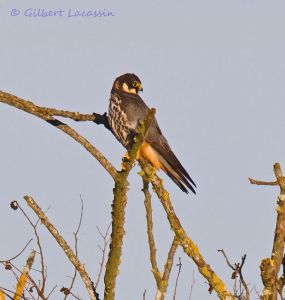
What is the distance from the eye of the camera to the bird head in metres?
8.97

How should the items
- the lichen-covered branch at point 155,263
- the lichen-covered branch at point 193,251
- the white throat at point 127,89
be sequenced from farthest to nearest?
1. the white throat at point 127,89
2. the lichen-covered branch at point 155,263
3. the lichen-covered branch at point 193,251

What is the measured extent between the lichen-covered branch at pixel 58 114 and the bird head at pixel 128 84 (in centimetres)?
324

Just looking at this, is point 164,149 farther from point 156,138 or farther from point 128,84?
point 128,84

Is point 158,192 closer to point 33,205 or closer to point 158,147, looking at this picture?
point 33,205

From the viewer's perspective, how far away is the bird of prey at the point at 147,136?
310 inches

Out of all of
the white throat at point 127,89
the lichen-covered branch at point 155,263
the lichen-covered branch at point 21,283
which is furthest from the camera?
the white throat at point 127,89

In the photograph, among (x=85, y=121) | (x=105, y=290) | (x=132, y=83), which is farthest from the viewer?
(x=132, y=83)

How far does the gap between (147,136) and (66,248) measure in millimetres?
4176

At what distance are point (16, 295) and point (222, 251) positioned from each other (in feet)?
4.39

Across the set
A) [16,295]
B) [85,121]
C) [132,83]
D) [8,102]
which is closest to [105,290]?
[16,295]

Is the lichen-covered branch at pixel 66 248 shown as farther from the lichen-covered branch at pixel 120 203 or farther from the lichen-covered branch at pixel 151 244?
the lichen-covered branch at pixel 151 244

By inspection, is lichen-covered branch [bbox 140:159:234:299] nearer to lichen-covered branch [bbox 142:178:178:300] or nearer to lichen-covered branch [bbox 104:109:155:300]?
lichen-covered branch [bbox 142:178:178:300]

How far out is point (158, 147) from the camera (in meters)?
8.30

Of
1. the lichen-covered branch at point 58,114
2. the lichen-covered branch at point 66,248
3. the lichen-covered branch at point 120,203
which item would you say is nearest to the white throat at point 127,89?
the lichen-covered branch at point 58,114
